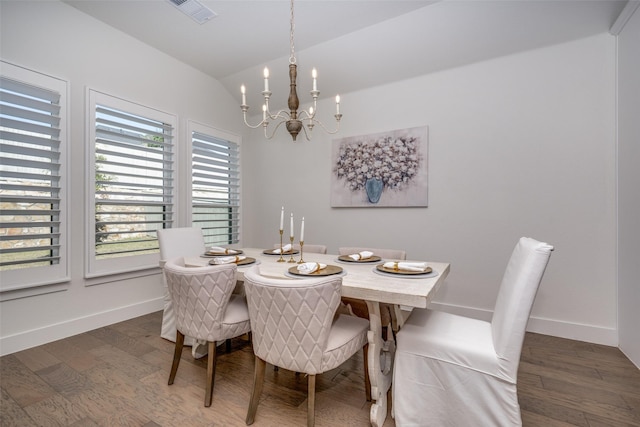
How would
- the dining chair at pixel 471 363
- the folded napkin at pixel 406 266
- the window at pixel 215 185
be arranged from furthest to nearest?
the window at pixel 215 185, the folded napkin at pixel 406 266, the dining chair at pixel 471 363

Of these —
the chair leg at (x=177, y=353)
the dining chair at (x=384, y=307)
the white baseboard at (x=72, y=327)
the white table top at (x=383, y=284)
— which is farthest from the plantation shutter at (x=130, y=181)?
the dining chair at (x=384, y=307)

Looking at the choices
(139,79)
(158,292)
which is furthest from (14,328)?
(139,79)

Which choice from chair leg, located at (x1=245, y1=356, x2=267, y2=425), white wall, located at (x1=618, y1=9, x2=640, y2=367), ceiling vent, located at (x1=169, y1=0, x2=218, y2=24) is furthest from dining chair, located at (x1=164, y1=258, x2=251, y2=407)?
white wall, located at (x1=618, y1=9, x2=640, y2=367)

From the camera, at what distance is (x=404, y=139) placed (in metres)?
3.24

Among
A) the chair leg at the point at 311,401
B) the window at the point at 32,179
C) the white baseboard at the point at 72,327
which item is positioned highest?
the window at the point at 32,179

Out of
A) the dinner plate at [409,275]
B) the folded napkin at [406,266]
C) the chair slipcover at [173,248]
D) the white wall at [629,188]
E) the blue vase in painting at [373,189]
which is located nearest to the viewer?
the dinner plate at [409,275]

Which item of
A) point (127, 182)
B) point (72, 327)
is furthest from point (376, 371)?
point (127, 182)

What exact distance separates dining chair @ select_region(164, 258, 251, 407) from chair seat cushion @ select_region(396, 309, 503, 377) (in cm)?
101

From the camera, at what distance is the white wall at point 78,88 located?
91.4 inches

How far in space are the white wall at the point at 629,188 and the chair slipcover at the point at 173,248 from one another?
11.2 feet

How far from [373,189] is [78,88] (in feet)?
10.1

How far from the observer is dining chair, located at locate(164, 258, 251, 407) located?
1611 mm

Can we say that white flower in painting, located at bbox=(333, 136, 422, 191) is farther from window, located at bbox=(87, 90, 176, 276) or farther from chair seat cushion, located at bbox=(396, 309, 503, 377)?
window, located at bbox=(87, 90, 176, 276)

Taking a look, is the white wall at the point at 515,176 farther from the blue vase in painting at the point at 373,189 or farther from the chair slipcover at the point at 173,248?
the chair slipcover at the point at 173,248
